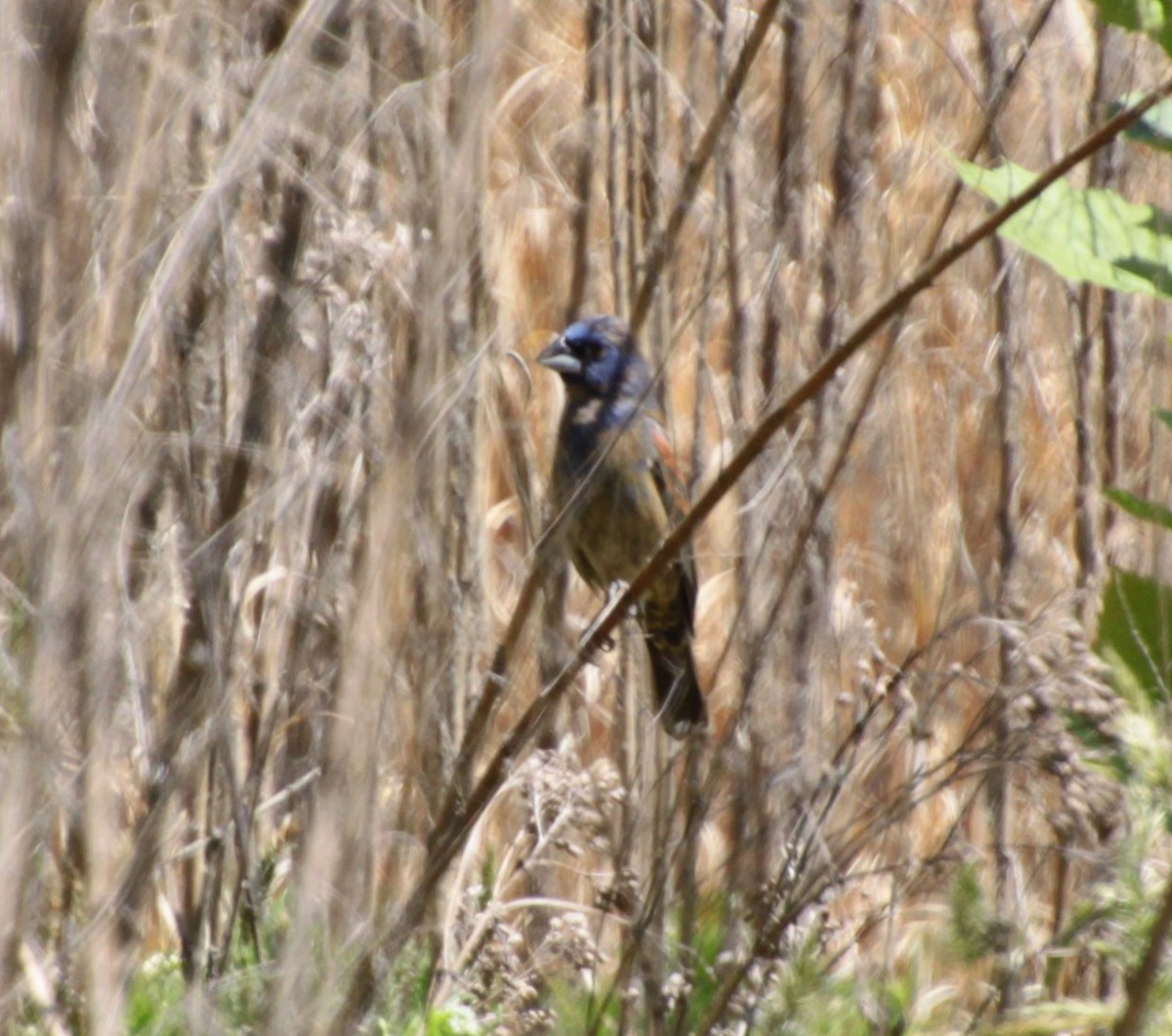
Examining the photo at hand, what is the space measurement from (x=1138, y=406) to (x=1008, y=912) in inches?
68.1

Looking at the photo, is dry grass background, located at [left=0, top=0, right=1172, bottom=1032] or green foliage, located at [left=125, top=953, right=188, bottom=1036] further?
green foliage, located at [left=125, top=953, right=188, bottom=1036]

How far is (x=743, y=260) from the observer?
3.62 meters

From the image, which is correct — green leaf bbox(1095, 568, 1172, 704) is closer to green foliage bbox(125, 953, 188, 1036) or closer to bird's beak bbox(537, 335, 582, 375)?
green foliage bbox(125, 953, 188, 1036)

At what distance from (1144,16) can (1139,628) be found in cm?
70

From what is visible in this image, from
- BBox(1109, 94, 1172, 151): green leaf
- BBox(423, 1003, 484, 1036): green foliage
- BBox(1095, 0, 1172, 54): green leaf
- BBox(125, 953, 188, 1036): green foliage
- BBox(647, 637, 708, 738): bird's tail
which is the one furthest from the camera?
BBox(647, 637, 708, 738): bird's tail

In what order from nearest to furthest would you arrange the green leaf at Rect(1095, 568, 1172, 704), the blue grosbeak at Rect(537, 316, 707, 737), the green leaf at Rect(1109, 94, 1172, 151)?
the green leaf at Rect(1109, 94, 1172, 151)
the green leaf at Rect(1095, 568, 1172, 704)
the blue grosbeak at Rect(537, 316, 707, 737)

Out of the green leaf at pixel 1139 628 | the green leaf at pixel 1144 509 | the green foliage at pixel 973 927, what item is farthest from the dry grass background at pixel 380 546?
the green leaf at pixel 1144 509

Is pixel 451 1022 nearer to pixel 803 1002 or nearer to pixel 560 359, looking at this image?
pixel 803 1002

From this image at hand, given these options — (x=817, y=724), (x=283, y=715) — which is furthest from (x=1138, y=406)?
(x=283, y=715)

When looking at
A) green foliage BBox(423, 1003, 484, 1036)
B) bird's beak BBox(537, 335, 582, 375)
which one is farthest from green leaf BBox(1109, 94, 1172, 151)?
bird's beak BBox(537, 335, 582, 375)

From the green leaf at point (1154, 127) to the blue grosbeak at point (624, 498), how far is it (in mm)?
2254

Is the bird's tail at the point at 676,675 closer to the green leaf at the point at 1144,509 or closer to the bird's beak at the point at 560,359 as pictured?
the bird's beak at the point at 560,359

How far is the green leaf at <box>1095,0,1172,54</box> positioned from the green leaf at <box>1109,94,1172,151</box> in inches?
4.3

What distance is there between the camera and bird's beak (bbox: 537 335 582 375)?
166 inches
